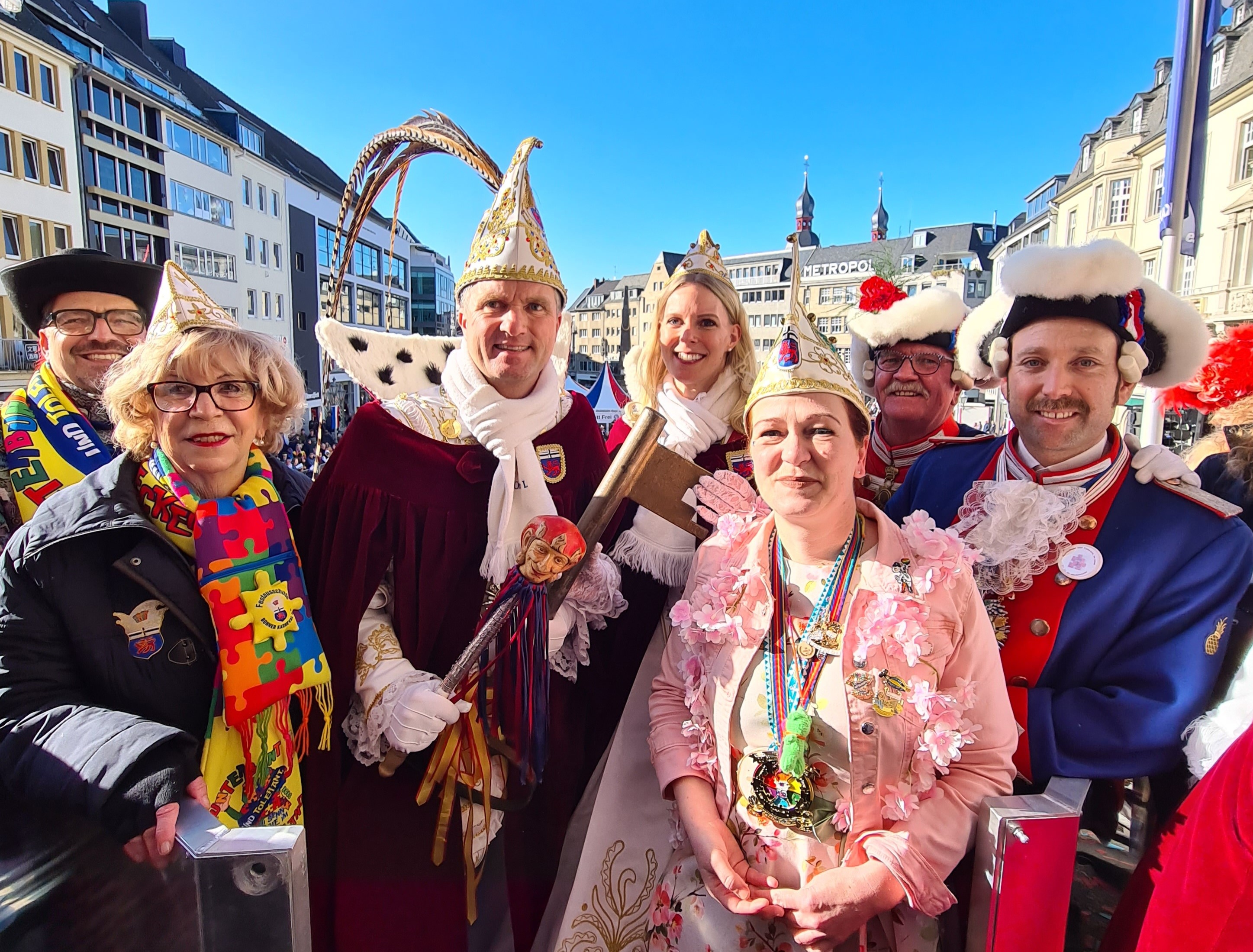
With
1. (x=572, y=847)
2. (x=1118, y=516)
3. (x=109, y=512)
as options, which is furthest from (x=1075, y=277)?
(x=109, y=512)

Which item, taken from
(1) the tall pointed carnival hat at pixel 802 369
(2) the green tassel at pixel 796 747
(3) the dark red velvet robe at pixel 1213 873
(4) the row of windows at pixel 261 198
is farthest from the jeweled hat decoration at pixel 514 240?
(4) the row of windows at pixel 261 198

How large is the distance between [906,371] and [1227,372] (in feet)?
4.26

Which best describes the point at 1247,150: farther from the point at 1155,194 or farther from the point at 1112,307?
the point at 1112,307

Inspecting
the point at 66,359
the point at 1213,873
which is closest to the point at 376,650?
the point at 66,359

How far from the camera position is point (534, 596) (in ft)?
6.53

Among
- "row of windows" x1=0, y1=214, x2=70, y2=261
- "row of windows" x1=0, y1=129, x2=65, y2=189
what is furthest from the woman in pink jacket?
A: "row of windows" x1=0, y1=129, x2=65, y2=189

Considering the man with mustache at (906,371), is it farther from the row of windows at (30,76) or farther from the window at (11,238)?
the row of windows at (30,76)

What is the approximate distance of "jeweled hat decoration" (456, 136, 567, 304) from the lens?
2209mm

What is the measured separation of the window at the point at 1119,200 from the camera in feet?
85.4

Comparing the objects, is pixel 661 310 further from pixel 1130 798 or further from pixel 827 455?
pixel 1130 798

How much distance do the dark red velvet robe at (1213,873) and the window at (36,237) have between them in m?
26.5

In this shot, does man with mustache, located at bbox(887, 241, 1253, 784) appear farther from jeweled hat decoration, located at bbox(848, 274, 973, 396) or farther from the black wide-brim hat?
the black wide-brim hat

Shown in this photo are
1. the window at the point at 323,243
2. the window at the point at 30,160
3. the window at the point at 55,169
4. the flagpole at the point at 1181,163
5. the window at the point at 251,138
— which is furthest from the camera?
the window at the point at 323,243

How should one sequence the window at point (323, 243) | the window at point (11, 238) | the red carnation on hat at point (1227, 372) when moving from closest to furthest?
1. the red carnation on hat at point (1227, 372)
2. the window at point (11, 238)
3. the window at point (323, 243)
